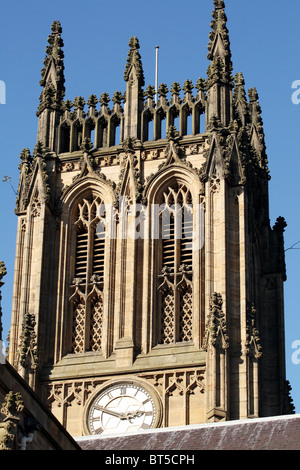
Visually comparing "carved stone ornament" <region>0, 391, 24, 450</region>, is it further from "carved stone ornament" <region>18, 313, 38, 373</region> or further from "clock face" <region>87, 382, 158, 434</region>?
"carved stone ornament" <region>18, 313, 38, 373</region>

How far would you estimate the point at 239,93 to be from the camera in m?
60.9

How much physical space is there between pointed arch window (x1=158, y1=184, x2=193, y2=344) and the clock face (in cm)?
192

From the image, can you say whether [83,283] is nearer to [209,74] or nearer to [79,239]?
[79,239]

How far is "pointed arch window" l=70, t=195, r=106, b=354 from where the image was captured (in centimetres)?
5369

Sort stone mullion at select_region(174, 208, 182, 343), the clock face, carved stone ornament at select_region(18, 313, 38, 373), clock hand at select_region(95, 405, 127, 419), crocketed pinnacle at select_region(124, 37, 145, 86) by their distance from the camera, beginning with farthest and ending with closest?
crocketed pinnacle at select_region(124, 37, 145, 86), stone mullion at select_region(174, 208, 182, 343), carved stone ornament at select_region(18, 313, 38, 373), clock hand at select_region(95, 405, 127, 419), the clock face

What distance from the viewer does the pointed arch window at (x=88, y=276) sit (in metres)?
53.7

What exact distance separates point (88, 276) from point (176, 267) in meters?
2.82

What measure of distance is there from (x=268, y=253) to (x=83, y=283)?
22.0 feet

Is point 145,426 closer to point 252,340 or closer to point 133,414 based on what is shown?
point 133,414

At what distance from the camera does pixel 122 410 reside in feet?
169

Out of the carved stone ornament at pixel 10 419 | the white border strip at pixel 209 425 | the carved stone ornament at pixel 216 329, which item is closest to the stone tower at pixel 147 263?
the carved stone ornament at pixel 216 329

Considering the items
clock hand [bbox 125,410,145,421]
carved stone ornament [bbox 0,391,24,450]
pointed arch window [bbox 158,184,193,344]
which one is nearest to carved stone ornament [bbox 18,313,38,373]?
clock hand [bbox 125,410,145,421]

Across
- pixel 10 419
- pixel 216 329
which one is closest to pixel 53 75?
pixel 216 329
